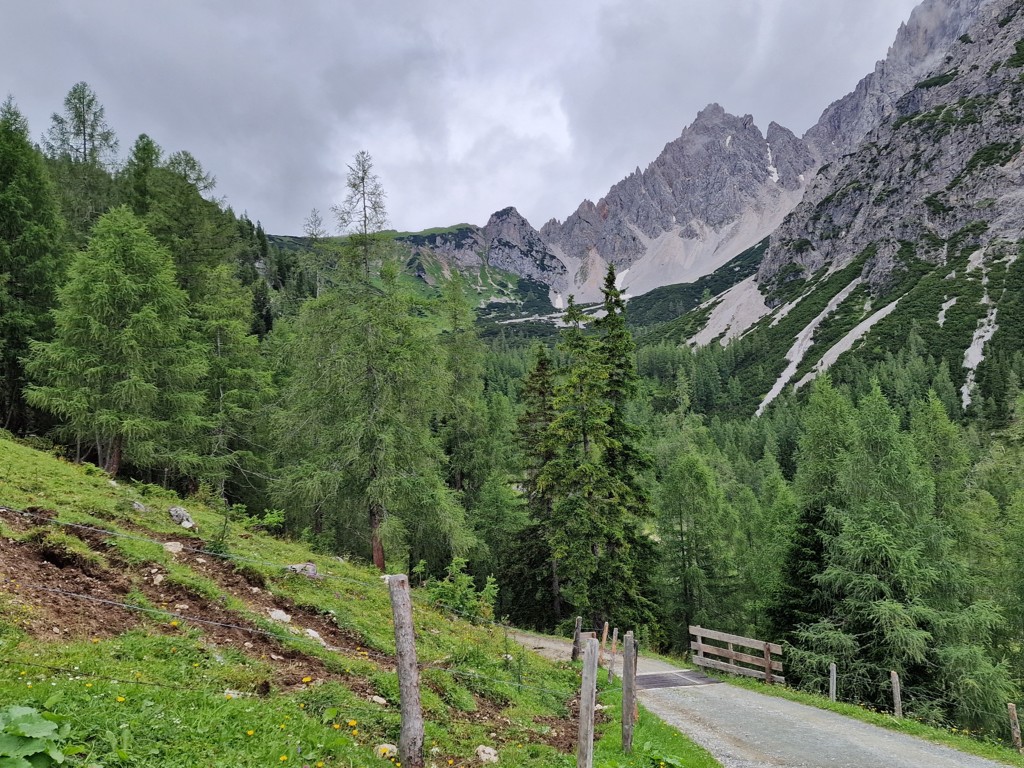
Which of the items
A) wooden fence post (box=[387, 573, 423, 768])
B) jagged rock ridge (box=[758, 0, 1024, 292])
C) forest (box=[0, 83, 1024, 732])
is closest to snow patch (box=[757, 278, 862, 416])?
→ jagged rock ridge (box=[758, 0, 1024, 292])

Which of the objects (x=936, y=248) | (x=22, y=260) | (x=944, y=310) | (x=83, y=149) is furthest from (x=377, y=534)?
(x=936, y=248)

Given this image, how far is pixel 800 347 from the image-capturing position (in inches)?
6053

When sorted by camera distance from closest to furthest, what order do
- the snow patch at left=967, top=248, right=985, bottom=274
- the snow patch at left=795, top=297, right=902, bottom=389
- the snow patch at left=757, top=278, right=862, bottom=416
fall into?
the snow patch at left=795, top=297, right=902, bottom=389, the snow patch at left=967, top=248, right=985, bottom=274, the snow patch at left=757, top=278, right=862, bottom=416

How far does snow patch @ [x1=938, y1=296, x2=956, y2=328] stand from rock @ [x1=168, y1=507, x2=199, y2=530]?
159379 millimetres

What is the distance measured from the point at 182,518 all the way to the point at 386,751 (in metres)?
9.99

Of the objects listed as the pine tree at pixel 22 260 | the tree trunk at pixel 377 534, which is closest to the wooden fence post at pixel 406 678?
the tree trunk at pixel 377 534

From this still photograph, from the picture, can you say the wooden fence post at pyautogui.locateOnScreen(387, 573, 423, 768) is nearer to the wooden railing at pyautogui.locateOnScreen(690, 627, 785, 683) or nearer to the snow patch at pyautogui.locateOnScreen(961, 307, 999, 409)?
the wooden railing at pyautogui.locateOnScreen(690, 627, 785, 683)

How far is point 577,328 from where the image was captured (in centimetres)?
2612

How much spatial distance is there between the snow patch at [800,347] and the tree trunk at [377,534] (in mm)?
132154

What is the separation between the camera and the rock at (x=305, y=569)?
1210 centimetres

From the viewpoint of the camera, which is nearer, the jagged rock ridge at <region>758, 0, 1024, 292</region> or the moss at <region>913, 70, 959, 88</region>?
the jagged rock ridge at <region>758, 0, 1024, 292</region>

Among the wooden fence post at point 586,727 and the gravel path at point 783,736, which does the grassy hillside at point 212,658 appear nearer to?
the gravel path at point 783,736

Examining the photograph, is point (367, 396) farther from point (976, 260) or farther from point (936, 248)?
point (936, 248)

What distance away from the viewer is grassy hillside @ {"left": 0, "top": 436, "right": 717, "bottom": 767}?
5.45m
